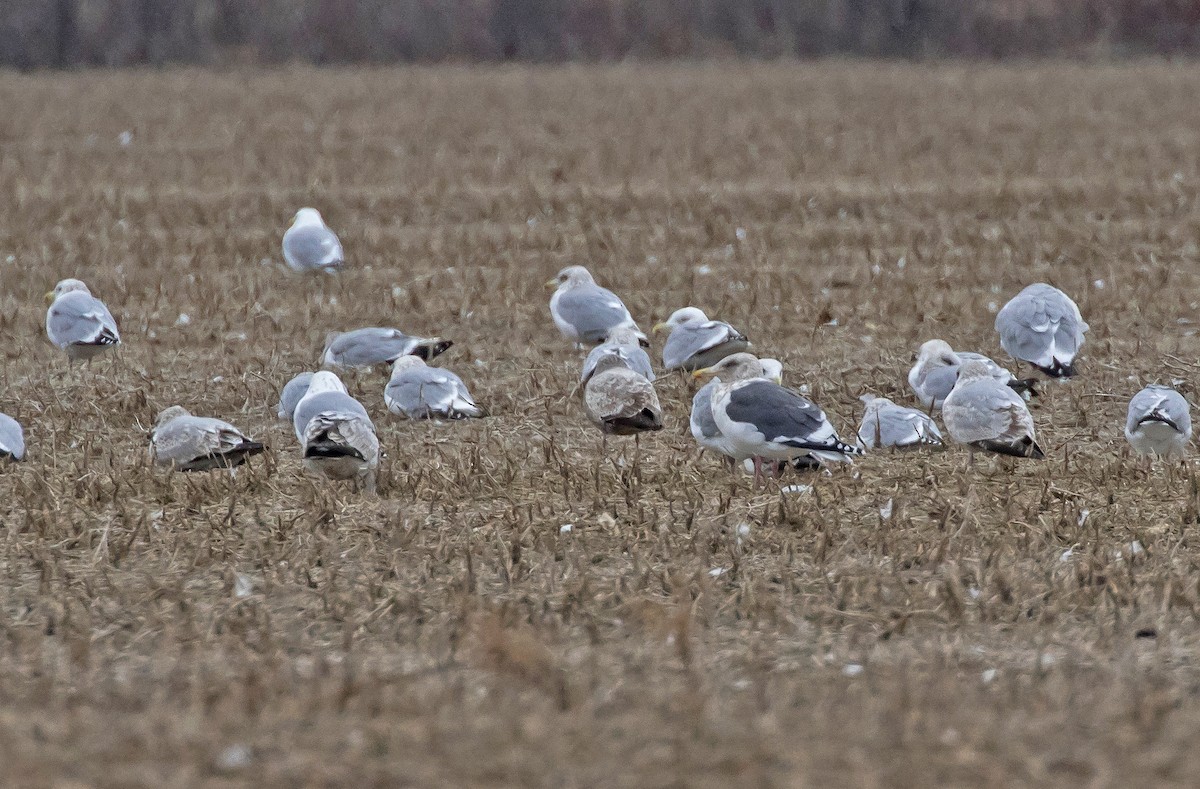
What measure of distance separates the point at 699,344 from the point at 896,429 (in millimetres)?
1654

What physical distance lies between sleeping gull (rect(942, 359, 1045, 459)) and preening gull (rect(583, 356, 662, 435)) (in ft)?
4.20

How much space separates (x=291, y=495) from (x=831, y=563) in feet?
7.16

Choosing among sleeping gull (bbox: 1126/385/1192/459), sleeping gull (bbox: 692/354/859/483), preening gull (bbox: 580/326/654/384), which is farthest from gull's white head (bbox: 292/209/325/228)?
sleeping gull (bbox: 1126/385/1192/459)

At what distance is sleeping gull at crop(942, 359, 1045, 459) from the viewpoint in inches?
245

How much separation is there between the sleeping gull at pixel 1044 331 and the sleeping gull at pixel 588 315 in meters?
1.99

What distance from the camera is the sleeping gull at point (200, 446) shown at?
641 centimetres

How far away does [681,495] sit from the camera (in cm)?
607

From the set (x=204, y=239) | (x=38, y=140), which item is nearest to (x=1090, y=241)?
(x=204, y=239)

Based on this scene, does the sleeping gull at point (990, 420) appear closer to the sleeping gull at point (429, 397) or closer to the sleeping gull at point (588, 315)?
the sleeping gull at point (429, 397)

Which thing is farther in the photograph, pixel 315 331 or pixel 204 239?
pixel 204 239

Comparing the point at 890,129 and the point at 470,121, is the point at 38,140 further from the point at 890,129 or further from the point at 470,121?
the point at 890,129

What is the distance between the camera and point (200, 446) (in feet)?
21.0

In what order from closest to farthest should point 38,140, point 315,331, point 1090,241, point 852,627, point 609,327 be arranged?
point 852,627, point 609,327, point 315,331, point 1090,241, point 38,140

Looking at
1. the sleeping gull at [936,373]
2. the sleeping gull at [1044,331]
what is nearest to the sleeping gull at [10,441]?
the sleeping gull at [936,373]
